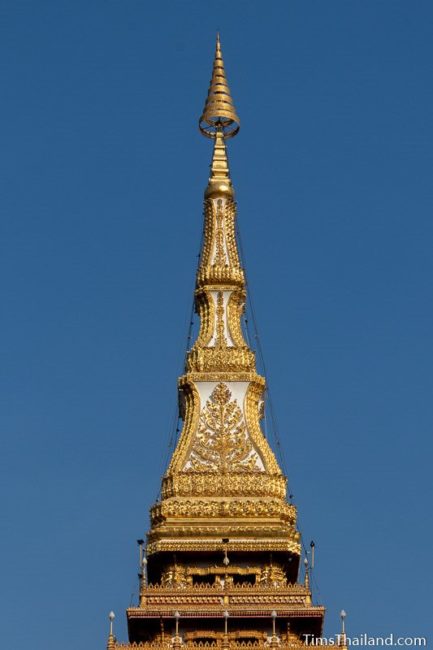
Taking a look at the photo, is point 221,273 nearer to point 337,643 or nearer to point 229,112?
point 229,112

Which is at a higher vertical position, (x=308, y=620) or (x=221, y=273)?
(x=221, y=273)

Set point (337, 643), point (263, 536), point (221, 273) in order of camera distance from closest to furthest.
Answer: point (337, 643)
point (263, 536)
point (221, 273)

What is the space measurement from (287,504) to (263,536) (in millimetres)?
2165

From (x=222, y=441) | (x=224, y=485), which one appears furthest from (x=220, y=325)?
(x=224, y=485)

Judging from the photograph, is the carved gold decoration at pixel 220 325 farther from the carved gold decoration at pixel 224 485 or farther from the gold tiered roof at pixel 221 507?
the carved gold decoration at pixel 224 485

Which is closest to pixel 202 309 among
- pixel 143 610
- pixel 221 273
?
pixel 221 273

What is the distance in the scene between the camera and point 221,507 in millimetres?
75062

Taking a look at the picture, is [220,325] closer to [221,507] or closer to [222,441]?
[222,441]

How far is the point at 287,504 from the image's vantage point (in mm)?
75938

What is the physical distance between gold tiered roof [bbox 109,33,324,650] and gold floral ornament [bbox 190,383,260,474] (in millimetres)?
35

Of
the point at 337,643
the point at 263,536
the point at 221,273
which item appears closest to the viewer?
the point at 337,643

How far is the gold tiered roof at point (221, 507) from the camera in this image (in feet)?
233

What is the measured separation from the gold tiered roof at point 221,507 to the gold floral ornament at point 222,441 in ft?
0.11

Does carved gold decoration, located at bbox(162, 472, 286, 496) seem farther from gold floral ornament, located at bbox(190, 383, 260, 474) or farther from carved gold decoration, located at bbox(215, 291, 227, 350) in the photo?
carved gold decoration, located at bbox(215, 291, 227, 350)
